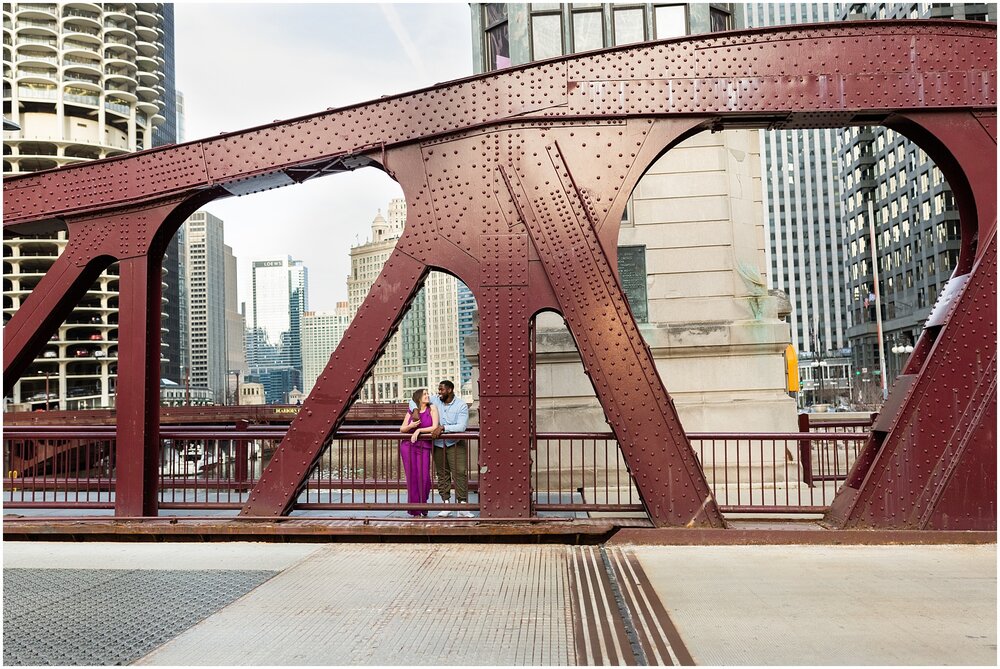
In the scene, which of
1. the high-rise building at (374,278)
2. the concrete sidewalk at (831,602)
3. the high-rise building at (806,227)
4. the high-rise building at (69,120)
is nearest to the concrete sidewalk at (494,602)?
the concrete sidewalk at (831,602)

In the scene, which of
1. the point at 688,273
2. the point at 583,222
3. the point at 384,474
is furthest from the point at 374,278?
the point at 583,222

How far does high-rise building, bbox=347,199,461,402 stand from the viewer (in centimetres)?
16950

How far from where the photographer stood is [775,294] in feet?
49.1

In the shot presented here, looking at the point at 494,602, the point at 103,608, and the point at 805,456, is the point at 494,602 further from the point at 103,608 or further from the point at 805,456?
the point at 805,456

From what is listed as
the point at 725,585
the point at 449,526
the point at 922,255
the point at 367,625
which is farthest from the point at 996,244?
the point at 922,255

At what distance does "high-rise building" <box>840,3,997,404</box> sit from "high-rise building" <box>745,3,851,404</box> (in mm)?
68694

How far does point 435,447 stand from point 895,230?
99.9m

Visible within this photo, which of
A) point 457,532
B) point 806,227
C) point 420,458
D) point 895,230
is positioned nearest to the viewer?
point 457,532

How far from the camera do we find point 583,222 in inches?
326

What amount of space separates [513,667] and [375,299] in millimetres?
4636

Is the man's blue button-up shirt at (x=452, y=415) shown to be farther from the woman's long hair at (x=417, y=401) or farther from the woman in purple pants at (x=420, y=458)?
the woman in purple pants at (x=420, y=458)

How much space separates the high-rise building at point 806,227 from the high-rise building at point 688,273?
6878 inches

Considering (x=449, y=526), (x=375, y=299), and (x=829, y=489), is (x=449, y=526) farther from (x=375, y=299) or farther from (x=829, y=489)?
(x=829, y=489)

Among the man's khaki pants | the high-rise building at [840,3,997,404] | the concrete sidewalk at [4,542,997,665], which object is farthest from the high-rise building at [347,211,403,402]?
the concrete sidewalk at [4,542,997,665]
